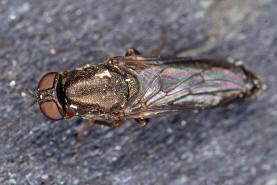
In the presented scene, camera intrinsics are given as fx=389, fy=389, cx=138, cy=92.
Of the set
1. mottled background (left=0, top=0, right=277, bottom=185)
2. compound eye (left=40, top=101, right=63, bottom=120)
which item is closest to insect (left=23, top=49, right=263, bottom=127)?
compound eye (left=40, top=101, right=63, bottom=120)

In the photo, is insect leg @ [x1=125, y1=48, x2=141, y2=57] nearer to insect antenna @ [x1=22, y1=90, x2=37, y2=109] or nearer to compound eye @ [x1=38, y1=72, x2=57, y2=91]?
compound eye @ [x1=38, y1=72, x2=57, y2=91]

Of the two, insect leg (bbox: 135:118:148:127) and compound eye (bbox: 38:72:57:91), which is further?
insect leg (bbox: 135:118:148:127)

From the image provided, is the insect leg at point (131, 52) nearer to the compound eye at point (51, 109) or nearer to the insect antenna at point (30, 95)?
the compound eye at point (51, 109)

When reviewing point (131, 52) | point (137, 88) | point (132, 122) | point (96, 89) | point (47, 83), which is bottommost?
point (132, 122)

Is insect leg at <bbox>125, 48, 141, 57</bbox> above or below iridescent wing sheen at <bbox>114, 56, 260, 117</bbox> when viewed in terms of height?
above

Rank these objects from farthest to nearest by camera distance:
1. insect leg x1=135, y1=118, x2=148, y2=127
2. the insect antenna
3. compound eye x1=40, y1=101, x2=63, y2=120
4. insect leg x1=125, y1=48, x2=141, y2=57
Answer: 1. insect leg x1=125, y1=48, x2=141, y2=57
2. insect leg x1=135, y1=118, x2=148, y2=127
3. the insect antenna
4. compound eye x1=40, y1=101, x2=63, y2=120

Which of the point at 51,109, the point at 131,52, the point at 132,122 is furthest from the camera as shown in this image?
the point at 132,122

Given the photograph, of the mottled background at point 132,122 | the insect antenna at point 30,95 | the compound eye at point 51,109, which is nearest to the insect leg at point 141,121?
the mottled background at point 132,122

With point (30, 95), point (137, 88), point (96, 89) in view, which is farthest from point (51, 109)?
point (137, 88)

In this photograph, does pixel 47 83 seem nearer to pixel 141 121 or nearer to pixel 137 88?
pixel 137 88
